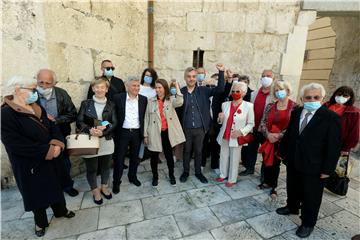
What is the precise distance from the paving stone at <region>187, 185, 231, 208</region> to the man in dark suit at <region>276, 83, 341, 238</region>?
3.40 ft

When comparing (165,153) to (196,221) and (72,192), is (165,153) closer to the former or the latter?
(196,221)

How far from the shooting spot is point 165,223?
242cm

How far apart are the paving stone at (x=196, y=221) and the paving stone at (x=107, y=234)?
68 centimetres

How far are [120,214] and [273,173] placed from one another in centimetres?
231

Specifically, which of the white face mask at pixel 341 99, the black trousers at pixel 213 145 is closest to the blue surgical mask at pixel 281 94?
the white face mask at pixel 341 99

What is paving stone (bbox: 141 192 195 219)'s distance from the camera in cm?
262

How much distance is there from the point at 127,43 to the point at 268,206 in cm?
419

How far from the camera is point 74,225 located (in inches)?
92.7

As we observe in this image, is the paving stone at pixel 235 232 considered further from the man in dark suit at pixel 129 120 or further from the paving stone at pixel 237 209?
the man in dark suit at pixel 129 120

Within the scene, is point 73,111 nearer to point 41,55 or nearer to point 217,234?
point 41,55

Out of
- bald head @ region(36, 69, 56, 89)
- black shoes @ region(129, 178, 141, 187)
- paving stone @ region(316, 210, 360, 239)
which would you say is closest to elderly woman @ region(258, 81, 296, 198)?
paving stone @ region(316, 210, 360, 239)

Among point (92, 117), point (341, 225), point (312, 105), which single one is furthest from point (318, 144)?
point (92, 117)

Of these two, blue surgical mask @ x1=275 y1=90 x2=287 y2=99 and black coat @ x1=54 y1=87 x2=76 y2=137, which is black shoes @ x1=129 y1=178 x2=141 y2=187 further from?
blue surgical mask @ x1=275 y1=90 x2=287 y2=99

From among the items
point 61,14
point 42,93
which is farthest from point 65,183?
point 61,14
